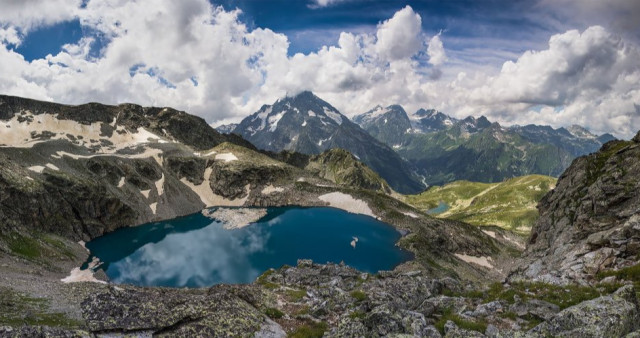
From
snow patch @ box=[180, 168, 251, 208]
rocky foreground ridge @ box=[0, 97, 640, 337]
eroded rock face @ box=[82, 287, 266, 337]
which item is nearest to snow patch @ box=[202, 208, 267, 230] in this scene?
snow patch @ box=[180, 168, 251, 208]

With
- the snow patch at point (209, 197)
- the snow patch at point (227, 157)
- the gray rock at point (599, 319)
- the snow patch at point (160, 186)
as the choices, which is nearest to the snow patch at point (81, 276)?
the snow patch at point (160, 186)

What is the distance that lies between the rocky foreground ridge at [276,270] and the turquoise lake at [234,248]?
8.29 metres

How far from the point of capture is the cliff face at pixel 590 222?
28.4 metres

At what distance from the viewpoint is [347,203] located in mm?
154375

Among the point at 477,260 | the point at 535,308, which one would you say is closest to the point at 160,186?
the point at 477,260

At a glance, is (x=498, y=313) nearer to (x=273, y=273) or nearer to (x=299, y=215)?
(x=273, y=273)

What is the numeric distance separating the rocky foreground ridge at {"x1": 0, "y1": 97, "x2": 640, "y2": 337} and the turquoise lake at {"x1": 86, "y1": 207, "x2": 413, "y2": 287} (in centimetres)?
829

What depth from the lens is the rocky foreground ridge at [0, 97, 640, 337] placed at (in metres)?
15.4

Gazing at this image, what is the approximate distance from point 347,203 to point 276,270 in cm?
10420

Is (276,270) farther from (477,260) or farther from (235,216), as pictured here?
(235,216)

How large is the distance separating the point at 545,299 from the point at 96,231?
126196 millimetres

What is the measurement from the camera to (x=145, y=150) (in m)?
174

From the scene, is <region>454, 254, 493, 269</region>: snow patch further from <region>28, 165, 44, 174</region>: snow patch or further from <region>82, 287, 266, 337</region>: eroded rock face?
<region>28, 165, 44, 174</region>: snow patch

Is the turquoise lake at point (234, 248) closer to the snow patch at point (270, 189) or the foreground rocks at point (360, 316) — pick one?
the snow patch at point (270, 189)
